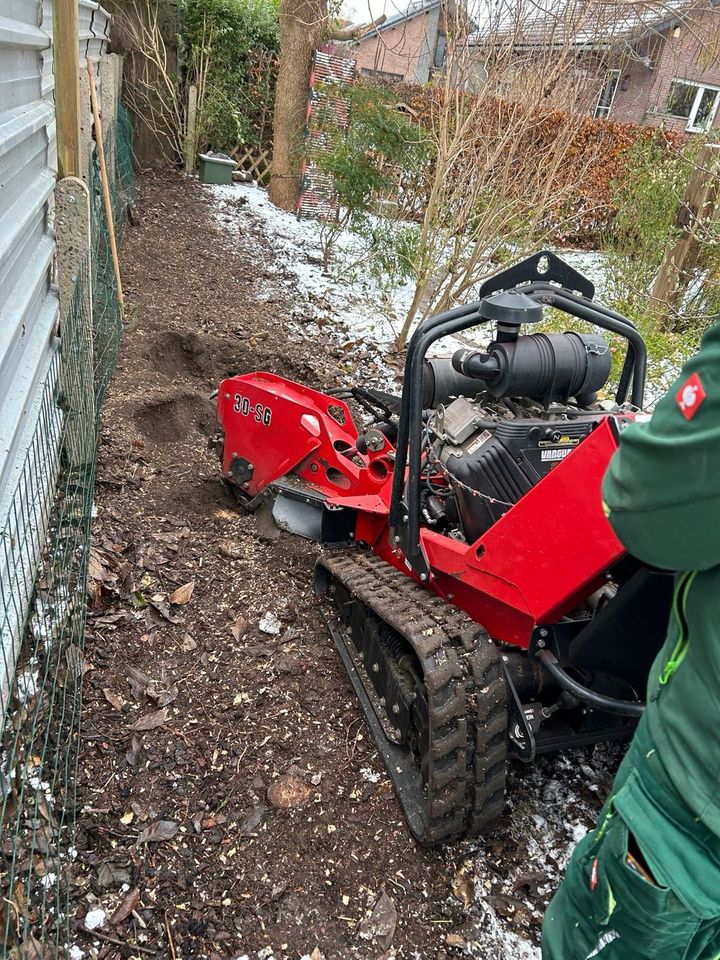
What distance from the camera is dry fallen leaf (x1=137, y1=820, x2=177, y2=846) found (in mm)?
2555

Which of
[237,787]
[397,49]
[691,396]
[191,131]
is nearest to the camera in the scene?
[691,396]

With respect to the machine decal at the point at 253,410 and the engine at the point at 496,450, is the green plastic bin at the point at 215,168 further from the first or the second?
the engine at the point at 496,450

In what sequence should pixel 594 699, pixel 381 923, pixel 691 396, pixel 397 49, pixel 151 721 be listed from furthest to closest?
pixel 397 49
pixel 151 721
pixel 381 923
pixel 594 699
pixel 691 396

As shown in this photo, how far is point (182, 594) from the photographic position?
3709 millimetres

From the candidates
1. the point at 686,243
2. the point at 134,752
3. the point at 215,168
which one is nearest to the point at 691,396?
the point at 134,752

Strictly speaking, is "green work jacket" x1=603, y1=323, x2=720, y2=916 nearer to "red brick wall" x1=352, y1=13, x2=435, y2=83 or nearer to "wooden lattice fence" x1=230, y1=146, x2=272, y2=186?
"red brick wall" x1=352, y1=13, x2=435, y2=83

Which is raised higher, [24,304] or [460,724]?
[24,304]

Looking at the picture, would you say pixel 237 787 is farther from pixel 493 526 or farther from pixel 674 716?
pixel 674 716

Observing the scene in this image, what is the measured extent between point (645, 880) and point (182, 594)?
2.65 metres

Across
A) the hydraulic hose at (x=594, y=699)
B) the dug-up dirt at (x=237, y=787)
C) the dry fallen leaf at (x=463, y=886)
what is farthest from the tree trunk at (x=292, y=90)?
the dry fallen leaf at (x=463, y=886)

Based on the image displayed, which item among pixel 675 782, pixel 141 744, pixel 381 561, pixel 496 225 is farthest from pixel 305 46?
pixel 675 782

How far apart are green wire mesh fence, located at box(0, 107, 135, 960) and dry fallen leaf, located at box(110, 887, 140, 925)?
0.14 m

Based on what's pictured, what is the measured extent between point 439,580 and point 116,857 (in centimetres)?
152

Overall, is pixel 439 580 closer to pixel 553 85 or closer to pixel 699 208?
pixel 553 85
